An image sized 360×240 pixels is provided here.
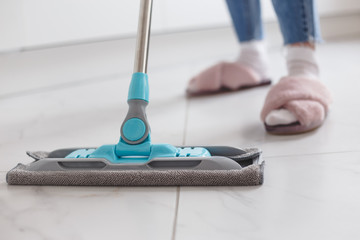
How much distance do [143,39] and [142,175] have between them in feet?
0.84

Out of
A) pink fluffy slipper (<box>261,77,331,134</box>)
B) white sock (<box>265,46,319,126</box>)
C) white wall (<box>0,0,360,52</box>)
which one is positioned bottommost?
pink fluffy slipper (<box>261,77,331,134</box>)

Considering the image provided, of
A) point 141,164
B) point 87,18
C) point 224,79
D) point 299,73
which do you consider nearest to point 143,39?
point 141,164

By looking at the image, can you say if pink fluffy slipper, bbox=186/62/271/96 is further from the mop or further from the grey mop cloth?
the grey mop cloth

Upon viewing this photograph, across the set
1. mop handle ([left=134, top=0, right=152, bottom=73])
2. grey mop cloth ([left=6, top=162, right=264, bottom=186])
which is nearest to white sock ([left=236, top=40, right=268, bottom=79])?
mop handle ([left=134, top=0, right=152, bottom=73])

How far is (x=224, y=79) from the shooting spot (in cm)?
164

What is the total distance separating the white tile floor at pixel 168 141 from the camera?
667 millimetres

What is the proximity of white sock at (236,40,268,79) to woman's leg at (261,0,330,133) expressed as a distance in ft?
1.16

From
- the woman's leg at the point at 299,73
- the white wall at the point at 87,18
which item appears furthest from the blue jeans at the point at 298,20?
the white wall at the point at 87,18

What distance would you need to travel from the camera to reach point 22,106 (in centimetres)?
162

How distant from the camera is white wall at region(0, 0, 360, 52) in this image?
1.73 m

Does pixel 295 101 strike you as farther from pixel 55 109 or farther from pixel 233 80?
pixel 55 109

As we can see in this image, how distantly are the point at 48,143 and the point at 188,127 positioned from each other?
340mm

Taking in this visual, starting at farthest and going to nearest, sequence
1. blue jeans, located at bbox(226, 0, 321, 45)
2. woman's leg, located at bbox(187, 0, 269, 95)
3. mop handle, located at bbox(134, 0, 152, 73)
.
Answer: woman's leg, located at bbox(187, 0, 269, 95) < blue jeans, located at bbox(226, 0, 321, 45) < mop handle, located at bbox(134, 0, 152, 73)

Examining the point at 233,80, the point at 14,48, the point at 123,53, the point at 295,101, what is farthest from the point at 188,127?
the point at 123,53
